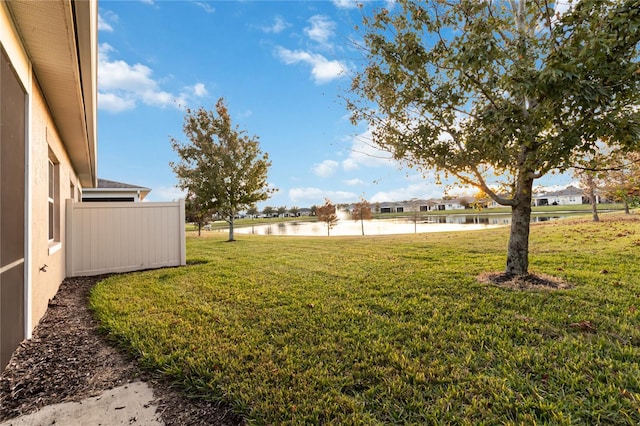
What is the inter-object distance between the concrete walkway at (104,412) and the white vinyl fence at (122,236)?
6.06 m

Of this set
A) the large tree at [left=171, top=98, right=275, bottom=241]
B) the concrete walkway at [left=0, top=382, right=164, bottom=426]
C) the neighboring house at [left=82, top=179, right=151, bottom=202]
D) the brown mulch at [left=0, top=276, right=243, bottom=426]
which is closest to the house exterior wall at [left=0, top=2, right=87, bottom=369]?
the brown mulch at [left=0, top=276, right=243, bottom=426]

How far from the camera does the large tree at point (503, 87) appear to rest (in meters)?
3.08

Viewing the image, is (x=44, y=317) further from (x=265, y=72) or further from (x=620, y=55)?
(x=265, y=72)

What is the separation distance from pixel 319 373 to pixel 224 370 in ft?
2.64

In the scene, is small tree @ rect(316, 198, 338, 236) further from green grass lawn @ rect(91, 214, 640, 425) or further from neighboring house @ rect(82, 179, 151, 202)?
green grass lawn @ rect(91, 214, 640, 425)

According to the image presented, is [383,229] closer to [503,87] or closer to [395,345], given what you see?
[503,87]

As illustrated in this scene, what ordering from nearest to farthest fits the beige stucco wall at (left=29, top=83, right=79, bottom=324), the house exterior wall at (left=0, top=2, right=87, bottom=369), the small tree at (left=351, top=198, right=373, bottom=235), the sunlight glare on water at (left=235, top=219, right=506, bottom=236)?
the house exterior wall at (left=0, top=2, right=87, bottom=369) < the beige stucco wall at (left=29, top=83, right=79, bottom=324) < the sunlight glare on water at (left=235, top=219, right=506, bottom=236) < the small tree at (left=351, top=198, right=373, bottom=235)

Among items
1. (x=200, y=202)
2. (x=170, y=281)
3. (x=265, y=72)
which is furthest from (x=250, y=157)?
(x=170, y=281)

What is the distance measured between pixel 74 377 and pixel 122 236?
19.0ft

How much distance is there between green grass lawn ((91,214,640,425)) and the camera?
2.11m

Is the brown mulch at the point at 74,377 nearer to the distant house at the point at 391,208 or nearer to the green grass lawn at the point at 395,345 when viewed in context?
the green grass lawn at the point at 395,345

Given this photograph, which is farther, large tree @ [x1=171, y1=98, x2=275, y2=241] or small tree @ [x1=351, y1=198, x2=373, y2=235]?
small tree @ [x1=351, y1=198, x2=373, y2=235]

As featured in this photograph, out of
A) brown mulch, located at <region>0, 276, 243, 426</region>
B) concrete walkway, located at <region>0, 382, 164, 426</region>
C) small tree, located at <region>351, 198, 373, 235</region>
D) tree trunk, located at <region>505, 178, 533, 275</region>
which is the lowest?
concrete walkway, located at <region>0, 382, 164, 426</region>

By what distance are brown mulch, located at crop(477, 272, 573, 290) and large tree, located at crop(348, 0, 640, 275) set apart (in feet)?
0.64
